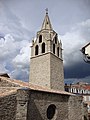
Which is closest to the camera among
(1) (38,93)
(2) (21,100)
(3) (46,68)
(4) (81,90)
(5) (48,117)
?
(2) (21,100)

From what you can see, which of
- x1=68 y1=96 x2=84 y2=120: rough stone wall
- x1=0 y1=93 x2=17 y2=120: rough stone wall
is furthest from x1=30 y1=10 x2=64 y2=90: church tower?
x1=0 y1=93 x2=17 y2=120: rough stone wall

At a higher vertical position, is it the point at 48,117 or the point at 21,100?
the point at 21,100

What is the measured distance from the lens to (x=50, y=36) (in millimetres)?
26391

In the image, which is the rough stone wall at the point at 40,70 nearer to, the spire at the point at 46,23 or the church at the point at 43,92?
the church at the point at 43,92

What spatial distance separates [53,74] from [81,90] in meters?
18.8

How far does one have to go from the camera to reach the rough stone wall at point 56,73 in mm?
23228

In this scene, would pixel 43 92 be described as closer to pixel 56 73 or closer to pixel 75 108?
pixel 75 108

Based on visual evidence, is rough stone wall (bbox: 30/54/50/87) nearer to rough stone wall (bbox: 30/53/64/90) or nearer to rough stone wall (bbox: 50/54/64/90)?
rough stone wall (bbox: 30/53/64/90)

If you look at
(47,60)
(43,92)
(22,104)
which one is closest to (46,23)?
(47,60)

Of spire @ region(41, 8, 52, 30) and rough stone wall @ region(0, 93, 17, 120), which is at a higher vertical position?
spire @ region(41, 8, 52, 30)

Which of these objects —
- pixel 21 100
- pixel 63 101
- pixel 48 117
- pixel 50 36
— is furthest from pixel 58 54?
pixel 21 100

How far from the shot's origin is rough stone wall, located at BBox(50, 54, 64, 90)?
2323 cm

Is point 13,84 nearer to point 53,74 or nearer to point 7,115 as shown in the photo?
point 7,115

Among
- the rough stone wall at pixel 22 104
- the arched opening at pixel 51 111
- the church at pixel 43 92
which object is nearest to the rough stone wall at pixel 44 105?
the church at pixel 43 92
